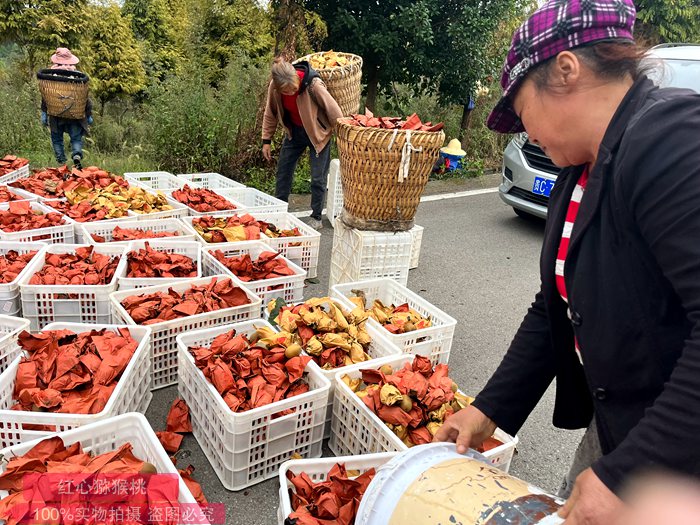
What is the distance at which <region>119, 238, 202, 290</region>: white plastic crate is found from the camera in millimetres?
3536

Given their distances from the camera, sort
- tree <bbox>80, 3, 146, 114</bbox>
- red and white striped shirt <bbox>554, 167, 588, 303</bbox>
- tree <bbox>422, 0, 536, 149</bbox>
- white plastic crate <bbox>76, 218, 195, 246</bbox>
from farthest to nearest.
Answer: tree <bbox>80, 3, 146, 114</bbox>
tree <bbox>422, 0, 536, 149</bbox>
white plastic crate <bbox>76, 218, 195, 246</bbox>
red and white striped shirt <bbox>554, 167, 588, 303</bbox>

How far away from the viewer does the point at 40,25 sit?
10.5 meters

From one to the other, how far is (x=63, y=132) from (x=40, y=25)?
447 cm

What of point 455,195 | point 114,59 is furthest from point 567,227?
point 114,59

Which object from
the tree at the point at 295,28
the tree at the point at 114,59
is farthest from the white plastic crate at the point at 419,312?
the tree at the point at 114,59

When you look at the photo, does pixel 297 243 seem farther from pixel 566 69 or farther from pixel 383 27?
pixel 383 27

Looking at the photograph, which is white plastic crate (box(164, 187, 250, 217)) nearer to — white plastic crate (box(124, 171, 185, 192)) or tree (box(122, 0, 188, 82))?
white plastic crate (box(124, 171, 185, 192))

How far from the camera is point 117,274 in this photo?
3.51 meters

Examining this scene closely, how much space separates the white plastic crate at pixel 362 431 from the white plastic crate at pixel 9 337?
169 cm

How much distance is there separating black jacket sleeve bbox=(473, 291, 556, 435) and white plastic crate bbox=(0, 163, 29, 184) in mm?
5625

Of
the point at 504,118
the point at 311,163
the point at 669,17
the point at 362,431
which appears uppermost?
the point at 669,17

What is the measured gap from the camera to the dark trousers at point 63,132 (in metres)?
7.45

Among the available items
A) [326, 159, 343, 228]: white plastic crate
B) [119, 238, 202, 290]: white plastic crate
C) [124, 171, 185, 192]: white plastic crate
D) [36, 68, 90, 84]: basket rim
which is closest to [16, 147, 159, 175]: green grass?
[36, 68, 90, 84]: basket rim

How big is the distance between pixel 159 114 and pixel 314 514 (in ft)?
22.9
